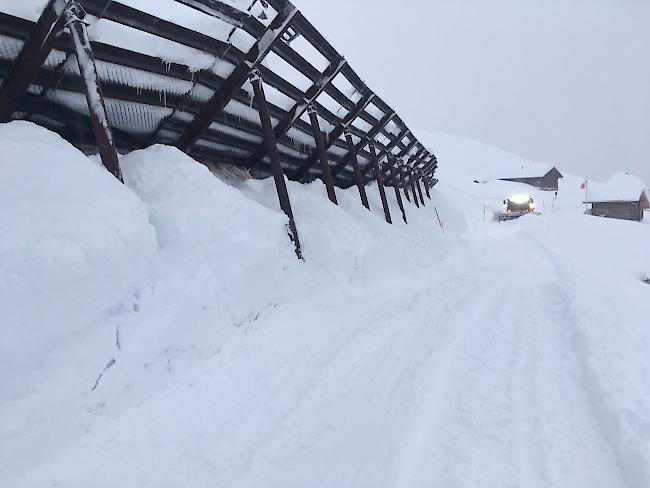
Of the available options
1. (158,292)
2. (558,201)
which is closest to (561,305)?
(158,292)

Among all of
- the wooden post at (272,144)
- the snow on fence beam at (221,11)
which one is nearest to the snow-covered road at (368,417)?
the wooden post at (272,144)

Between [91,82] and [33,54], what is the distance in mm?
651

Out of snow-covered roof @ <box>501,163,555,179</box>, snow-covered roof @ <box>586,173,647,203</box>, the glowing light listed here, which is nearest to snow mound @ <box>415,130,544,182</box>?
snow-covered roof @ <box>501,163,555,179</box>

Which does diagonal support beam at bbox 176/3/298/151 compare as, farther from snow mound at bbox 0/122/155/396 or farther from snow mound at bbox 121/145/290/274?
snow mound at bbox 0/122/155/396

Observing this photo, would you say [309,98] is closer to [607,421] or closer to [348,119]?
[348,119]

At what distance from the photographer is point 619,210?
4888 centimetres

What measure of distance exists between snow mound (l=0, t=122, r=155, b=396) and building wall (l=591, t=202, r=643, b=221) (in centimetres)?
5734

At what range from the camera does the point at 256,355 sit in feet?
14.8

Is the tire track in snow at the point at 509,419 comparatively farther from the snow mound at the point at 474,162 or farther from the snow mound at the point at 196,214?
the snow mound at the point at 474,162

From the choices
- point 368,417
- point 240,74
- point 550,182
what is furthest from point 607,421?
point 550,182

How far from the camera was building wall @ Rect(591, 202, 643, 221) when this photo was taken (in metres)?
47.9

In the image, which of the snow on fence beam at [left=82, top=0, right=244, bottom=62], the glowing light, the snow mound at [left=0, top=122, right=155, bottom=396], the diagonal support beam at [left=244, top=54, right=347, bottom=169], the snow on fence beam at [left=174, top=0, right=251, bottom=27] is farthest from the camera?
the glowing light

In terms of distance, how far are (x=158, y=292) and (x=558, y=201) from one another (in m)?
73.2

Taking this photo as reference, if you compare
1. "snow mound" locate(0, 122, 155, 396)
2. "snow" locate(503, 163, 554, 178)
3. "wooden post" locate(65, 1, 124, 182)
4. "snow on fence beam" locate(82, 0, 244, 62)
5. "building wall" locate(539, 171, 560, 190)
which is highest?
"snow" locate(503, 163, 554, 178)
